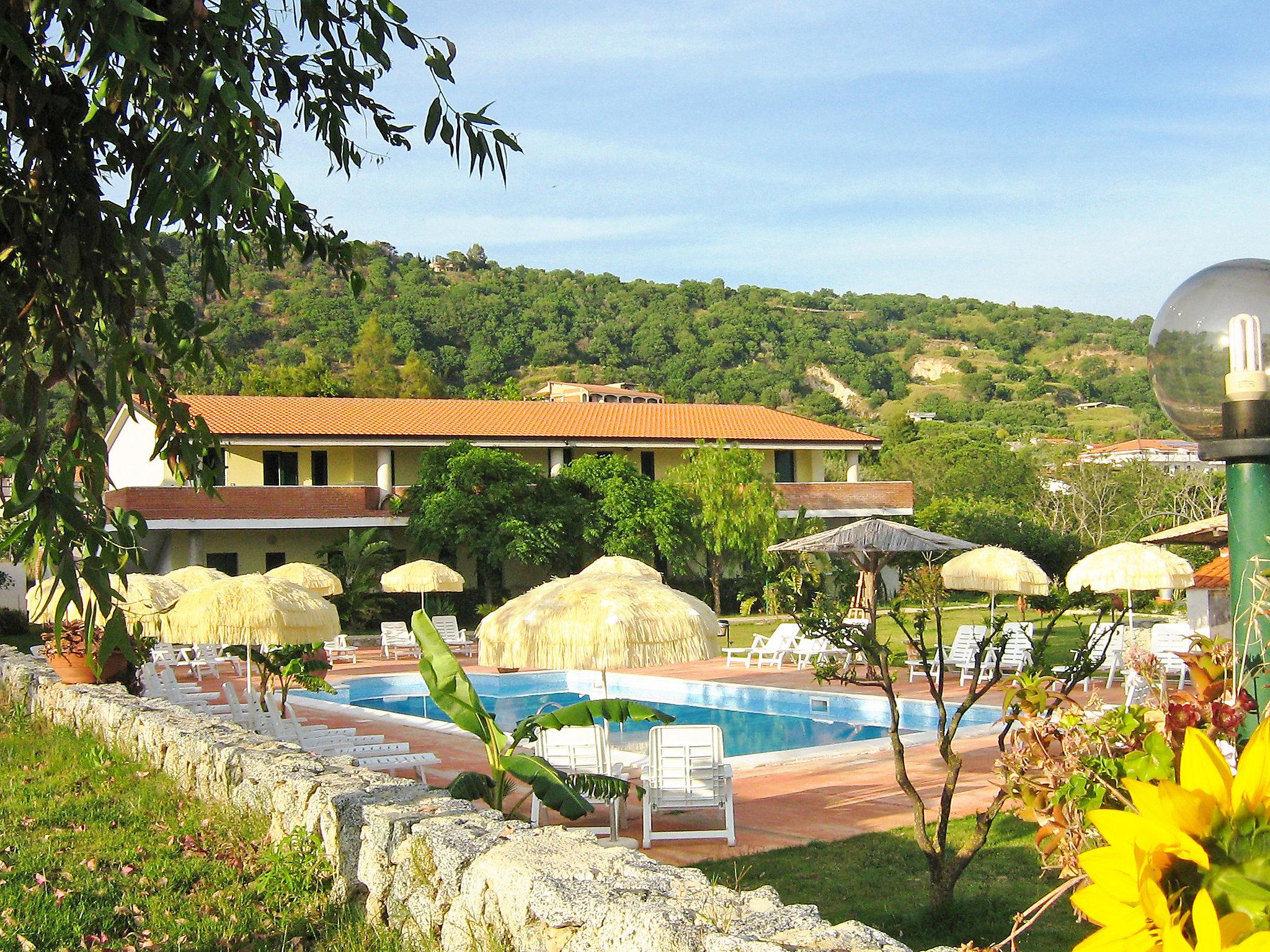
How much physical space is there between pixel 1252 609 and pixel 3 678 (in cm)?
1673

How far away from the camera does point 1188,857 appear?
41.6 inches

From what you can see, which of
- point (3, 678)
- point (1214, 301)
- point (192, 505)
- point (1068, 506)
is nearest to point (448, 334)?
point (1068, 506)

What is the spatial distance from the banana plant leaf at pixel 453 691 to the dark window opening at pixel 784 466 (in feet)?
107

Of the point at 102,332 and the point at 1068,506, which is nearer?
the point at 102,332

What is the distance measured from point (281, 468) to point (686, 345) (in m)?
57.8

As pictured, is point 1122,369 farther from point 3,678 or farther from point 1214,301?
point 1214,301

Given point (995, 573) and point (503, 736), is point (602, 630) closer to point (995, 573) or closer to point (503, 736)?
point (503, 736)

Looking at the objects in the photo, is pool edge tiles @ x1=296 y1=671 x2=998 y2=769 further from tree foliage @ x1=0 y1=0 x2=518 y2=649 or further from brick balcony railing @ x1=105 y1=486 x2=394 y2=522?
brick balcony railing @ x1=105 y1=486 x2=394 y2=522

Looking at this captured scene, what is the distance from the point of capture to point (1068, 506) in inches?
1901

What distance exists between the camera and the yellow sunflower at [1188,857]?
3.44 feet

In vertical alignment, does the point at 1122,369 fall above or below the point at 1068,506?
above

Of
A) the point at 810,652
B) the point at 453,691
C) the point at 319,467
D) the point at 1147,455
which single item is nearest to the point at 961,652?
the point at 810,652

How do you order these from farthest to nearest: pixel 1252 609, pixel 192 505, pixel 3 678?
pixel 192 505 → pixel 3 678 → pixel 1252 609

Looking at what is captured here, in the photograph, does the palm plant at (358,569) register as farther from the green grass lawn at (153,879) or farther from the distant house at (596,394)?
the distant house at (596,394)
